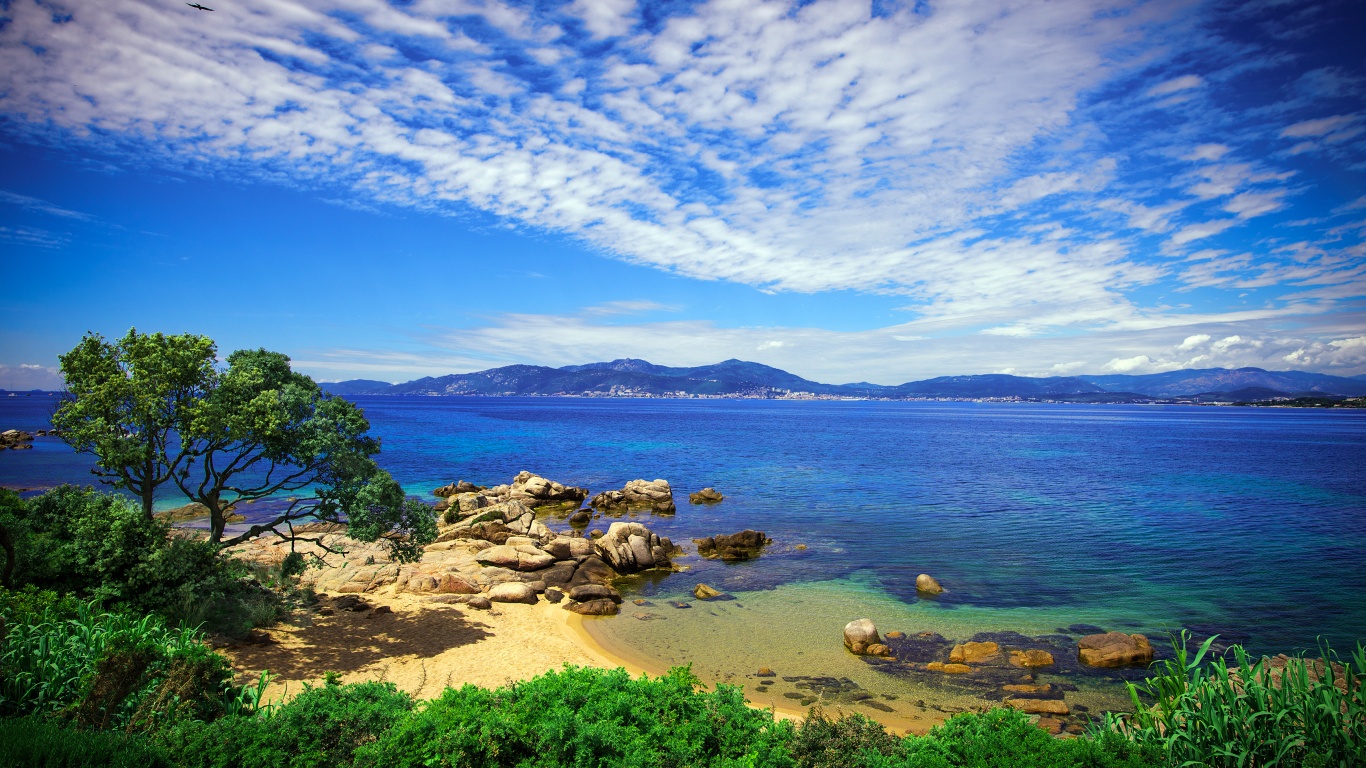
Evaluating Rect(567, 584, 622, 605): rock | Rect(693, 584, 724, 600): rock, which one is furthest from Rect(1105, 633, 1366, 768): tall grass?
Rect(567, 584, 622, 605): rock

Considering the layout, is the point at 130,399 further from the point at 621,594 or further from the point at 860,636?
the point at 860,636

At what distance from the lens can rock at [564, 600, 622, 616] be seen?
25047 millimetres

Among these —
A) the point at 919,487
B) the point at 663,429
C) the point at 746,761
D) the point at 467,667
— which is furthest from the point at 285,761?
the point at 663,429

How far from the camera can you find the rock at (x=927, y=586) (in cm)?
2728

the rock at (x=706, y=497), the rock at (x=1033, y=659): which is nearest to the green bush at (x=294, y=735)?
the rock at (x=1033, y=659)

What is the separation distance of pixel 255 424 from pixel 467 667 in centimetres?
968

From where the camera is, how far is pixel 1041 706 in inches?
669

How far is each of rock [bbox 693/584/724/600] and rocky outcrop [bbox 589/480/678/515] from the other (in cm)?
1804

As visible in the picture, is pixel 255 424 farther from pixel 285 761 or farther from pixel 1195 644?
pixel 1195 644

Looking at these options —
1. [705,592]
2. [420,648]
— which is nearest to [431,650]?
[420,648]

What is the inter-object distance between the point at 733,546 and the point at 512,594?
529 inches

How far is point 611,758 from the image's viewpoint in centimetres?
909

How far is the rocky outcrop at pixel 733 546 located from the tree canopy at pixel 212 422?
18025 millimetres

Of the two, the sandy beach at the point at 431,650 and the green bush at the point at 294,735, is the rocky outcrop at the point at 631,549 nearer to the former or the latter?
the sandy beach at the point at 431,650
